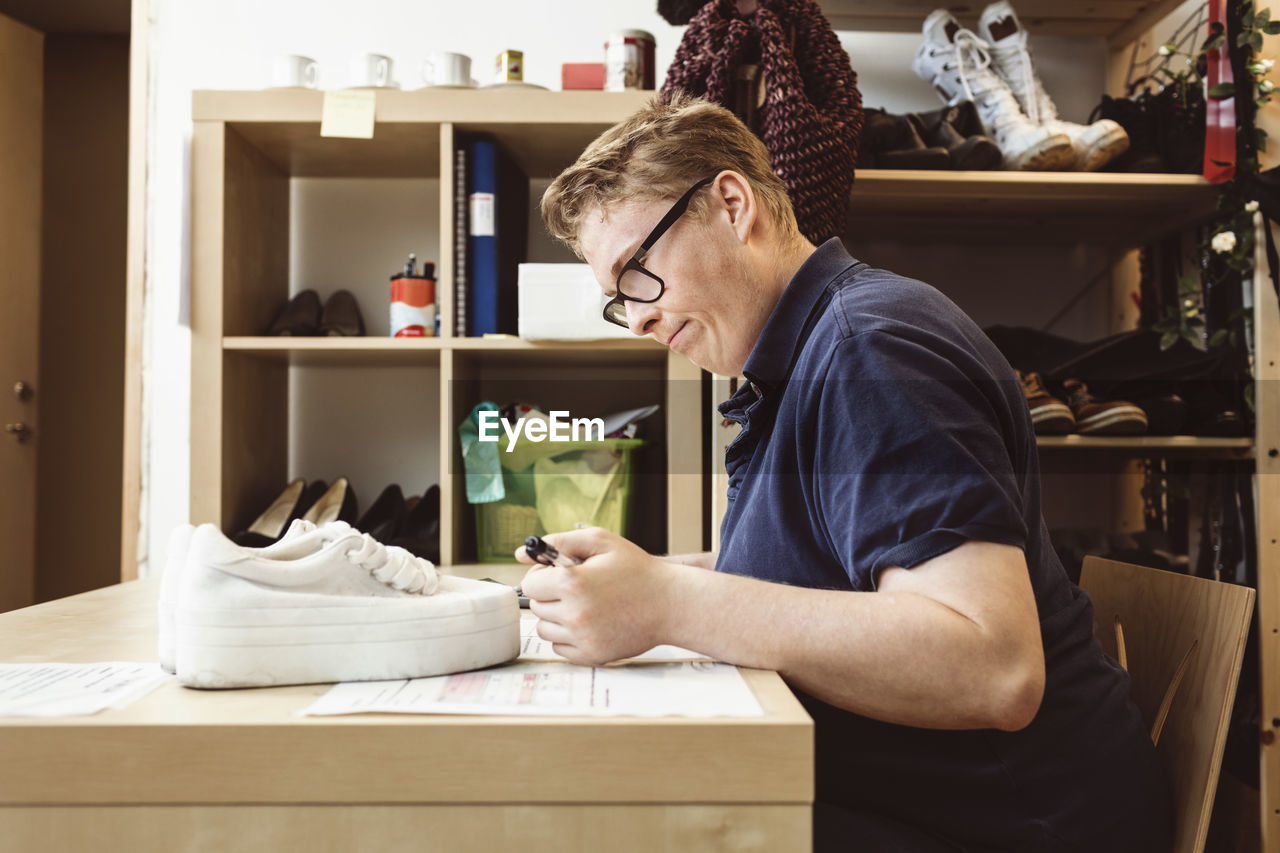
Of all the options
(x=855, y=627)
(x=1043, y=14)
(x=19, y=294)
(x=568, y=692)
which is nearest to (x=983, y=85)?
(x=1043, y=14)

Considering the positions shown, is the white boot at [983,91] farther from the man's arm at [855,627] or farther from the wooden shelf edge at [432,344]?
the man's arm at [855,627]

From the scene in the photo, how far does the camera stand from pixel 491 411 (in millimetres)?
1677

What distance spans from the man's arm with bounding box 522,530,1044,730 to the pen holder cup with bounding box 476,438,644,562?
96 centimetres

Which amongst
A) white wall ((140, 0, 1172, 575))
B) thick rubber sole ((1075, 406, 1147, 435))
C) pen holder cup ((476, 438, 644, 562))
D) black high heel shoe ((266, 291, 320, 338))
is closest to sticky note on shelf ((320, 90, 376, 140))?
black high heel shoe ((266, 291, 320, 338))

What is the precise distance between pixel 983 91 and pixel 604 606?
1519mm

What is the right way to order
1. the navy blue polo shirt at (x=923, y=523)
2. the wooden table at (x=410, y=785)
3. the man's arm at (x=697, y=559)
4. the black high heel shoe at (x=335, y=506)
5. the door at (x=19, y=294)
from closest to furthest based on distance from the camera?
the wooden table at (x=410, y=785), the navy blue polo shirt at (x=923, y=523), the man's arm at (x=697, y=559), the black high heel shoe at (x=335, y=506), the door at (x=19, y=294)

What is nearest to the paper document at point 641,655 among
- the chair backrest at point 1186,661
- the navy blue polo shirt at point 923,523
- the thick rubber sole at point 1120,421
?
the navy blue polo shirt at point 923,523

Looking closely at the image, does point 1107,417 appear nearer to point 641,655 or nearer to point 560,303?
point 560,303

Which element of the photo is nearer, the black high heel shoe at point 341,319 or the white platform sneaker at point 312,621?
the white platform sneaker at point 312,621

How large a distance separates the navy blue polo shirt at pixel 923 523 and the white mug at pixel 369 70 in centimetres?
110

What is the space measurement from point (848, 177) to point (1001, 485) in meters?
0.96

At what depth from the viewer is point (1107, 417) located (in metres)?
1.67

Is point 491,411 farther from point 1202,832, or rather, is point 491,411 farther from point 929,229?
point 1202,832

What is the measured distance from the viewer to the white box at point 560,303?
5.12 ft
